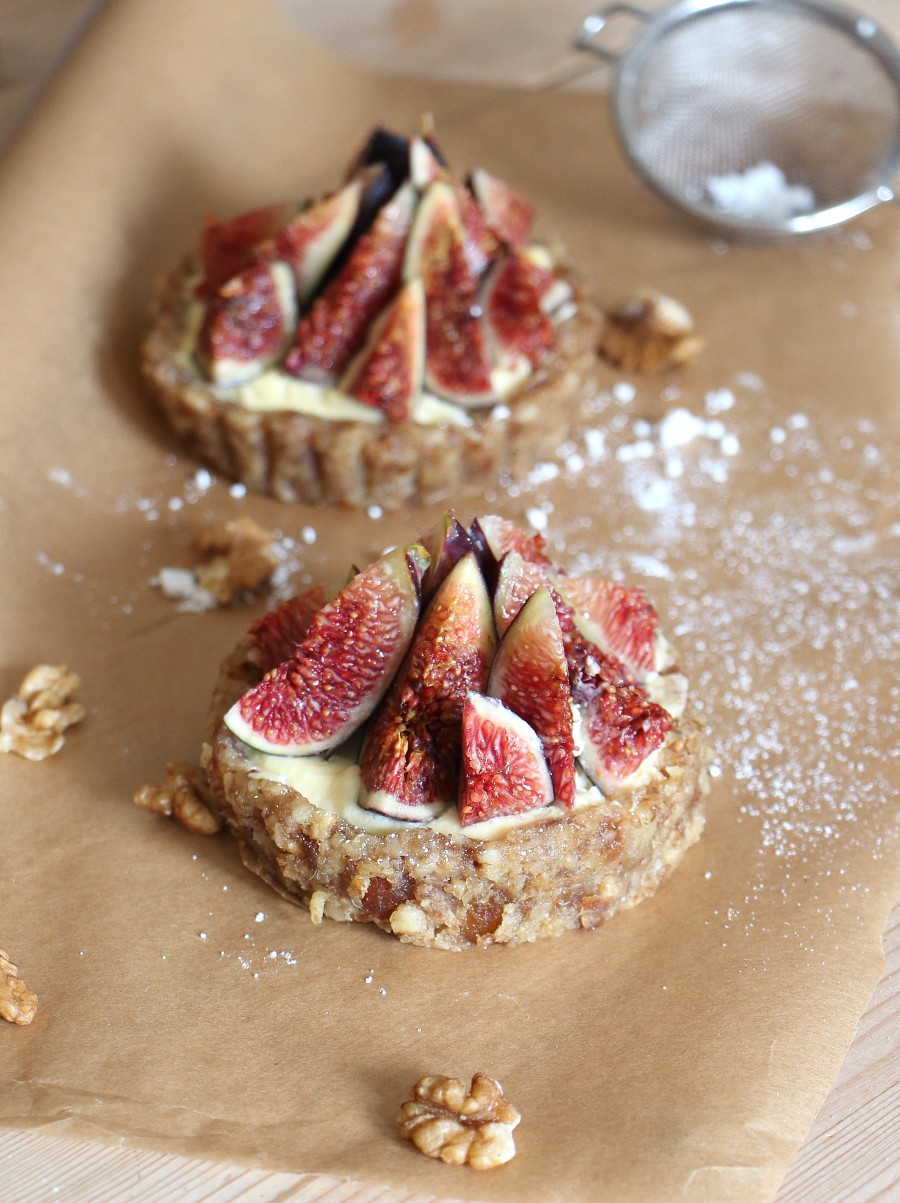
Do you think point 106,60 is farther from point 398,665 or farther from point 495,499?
point 398,665

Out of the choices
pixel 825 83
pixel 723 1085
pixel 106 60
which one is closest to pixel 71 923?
pixel 723 1085

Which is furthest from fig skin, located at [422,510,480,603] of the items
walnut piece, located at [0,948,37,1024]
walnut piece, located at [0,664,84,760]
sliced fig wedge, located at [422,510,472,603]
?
walnut piece, located at [0,948,37,1024]

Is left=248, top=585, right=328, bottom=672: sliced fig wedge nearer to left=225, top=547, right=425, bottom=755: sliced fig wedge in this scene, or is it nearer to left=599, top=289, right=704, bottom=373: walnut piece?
left=225, top=547, right=425, bottom=755: sliced fig wedge

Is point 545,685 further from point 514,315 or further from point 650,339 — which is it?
point 650,339

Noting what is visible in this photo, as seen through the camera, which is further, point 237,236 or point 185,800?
point 237,236

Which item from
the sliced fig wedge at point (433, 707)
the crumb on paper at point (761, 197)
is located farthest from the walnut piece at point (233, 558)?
the crumb on paper at point (761, 197)

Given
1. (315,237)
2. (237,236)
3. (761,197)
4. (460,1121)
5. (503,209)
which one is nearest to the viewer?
(460,1121)

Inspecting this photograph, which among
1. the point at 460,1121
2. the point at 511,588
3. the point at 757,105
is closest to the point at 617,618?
Answer: the point at 511,588
